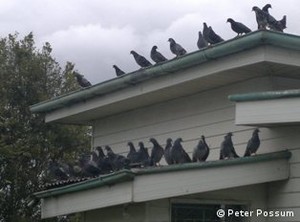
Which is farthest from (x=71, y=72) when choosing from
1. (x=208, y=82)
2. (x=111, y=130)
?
(x=208, y=82)

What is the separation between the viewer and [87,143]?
2108 centimetres

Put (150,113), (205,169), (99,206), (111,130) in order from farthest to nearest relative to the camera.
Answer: (111,130), (150,113), (99,206), (205,169)

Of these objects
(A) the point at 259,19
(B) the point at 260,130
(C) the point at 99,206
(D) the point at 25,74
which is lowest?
(C) the point at 99,206

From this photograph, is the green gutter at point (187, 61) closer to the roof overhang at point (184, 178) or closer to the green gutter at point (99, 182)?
the roof overhang at point (184, 178)

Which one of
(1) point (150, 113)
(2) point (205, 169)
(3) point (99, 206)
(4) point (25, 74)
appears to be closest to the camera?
(2) point (205, 169)

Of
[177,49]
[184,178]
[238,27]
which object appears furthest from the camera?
[177,49]

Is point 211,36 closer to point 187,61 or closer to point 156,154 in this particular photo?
point 187,61

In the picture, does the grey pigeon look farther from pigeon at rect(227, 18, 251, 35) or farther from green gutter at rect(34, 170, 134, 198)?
green gutter at rect(34, 170, 134, 198)

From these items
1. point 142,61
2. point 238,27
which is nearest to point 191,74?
point 238,27

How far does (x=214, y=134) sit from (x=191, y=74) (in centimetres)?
106

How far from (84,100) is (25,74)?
9.39 metres

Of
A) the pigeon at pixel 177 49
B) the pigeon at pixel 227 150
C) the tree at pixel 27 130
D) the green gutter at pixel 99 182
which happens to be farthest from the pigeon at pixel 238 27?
the tree at pixel 27 130

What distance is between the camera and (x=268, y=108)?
802cm

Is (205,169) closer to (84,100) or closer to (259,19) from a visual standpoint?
(259,19)
